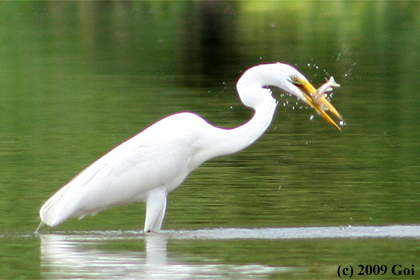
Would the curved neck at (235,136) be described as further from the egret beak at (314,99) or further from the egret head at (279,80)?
the egret beak at (314,99)

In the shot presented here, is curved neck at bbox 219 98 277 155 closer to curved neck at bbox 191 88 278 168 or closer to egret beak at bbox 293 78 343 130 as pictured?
curved neck at bbox 191 88 278 168

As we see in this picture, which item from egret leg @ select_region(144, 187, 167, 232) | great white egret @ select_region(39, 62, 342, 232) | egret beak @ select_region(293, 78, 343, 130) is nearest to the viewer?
egret leg @ select_region(144, 187, 167, 232)

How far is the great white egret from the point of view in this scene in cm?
923

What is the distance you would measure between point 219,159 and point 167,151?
11.7 feet

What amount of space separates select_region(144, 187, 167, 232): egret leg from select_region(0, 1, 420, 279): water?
12 cm

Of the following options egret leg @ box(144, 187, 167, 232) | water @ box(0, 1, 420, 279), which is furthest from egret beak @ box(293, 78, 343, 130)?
egret leg @ box(144, 187, 167, 232)

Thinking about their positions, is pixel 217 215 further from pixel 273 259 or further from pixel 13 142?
pixel 13 142

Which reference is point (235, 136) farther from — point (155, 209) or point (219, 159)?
point (219, 159)

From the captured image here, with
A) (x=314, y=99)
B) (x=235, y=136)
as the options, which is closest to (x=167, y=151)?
(x=235, y=136)

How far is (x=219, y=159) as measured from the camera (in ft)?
41.9

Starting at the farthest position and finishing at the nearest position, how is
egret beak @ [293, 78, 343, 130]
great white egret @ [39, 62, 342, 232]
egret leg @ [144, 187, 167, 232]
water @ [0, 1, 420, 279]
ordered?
1. egret beak @ [293, 78, 343, 130]
2. great white egret @ [39, 62, 342, 232]
3. egret leg @ [144, 187, 167, 232]
4. water @ [0, 1, 420, 279]

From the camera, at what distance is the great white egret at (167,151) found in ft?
30.3

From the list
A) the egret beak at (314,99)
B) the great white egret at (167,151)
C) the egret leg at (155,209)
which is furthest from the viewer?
the egret beak at (314,99)

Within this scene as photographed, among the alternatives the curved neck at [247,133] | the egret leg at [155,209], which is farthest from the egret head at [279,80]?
the egret leg at [155,209]
